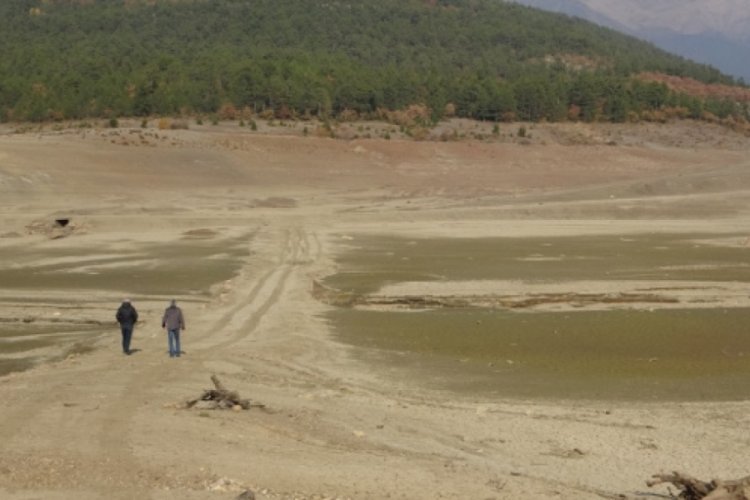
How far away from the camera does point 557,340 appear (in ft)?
77.3

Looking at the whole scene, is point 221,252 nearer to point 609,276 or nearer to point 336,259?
point 336,259

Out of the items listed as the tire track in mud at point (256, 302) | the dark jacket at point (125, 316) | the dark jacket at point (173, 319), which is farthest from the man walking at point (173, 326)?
the tire track in mud at point (256, 302)

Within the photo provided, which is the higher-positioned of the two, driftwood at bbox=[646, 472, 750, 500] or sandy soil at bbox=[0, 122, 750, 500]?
driftwood at bbox=[646, 472, 750, 500]

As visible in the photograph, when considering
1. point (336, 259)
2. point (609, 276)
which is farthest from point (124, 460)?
point (336, 259)

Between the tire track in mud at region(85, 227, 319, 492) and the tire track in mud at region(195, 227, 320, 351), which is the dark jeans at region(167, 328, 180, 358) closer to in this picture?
the tire track in mud at region(85, 227, 319, 492)

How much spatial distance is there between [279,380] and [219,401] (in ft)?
10.2

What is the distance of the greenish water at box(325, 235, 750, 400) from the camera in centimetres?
1922

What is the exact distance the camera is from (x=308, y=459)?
13422 mm

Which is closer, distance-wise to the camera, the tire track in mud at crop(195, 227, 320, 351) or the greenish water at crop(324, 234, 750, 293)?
the tire track in mud at crop(195, 227, 320, 351)

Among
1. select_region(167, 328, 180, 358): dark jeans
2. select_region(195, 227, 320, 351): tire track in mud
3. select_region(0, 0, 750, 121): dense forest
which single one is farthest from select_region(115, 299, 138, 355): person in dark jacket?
select_region(0, 0, 750, 121): dense forest

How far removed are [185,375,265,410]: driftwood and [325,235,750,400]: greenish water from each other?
164 inches

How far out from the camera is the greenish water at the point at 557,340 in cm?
1922

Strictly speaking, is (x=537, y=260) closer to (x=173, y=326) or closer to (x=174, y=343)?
(x=174, y=343)

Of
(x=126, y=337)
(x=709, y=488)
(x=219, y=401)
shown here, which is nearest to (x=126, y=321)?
(x=126, y=337)
